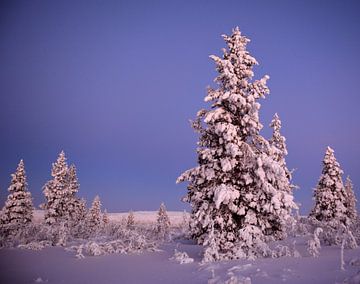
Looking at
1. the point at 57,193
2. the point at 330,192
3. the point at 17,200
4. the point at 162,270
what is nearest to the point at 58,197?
the point at 57,193

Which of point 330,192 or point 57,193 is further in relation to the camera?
point 57,193

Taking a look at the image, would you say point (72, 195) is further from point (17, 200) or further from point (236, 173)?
point (236, 173)

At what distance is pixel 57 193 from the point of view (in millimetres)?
44062

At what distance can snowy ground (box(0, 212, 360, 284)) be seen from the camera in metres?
8.10

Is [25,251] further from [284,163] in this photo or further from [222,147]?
[284,163]

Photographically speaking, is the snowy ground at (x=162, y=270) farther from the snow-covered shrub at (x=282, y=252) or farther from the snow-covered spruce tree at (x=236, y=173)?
the snow-covered spruce tree at (x=236, y=173)

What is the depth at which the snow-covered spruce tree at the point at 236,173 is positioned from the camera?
46.7ft

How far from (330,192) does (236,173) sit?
961 inches

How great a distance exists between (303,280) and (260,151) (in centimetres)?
883

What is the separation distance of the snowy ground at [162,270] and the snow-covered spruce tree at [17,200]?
28.3 m

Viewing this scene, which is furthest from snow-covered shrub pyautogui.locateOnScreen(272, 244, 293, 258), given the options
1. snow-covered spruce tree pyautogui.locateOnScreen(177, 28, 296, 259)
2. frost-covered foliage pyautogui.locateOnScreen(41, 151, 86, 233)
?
frost-covered foliage pyautogui.locateOnScreen(41, 151, 86, 233)

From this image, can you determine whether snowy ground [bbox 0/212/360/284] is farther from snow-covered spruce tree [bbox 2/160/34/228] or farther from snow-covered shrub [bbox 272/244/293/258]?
snow-covered spruce tree [bbox 2/160/34/228]

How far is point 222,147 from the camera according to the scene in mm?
15562

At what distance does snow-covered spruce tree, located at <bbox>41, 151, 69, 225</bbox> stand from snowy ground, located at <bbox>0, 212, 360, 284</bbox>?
28.7 metres
